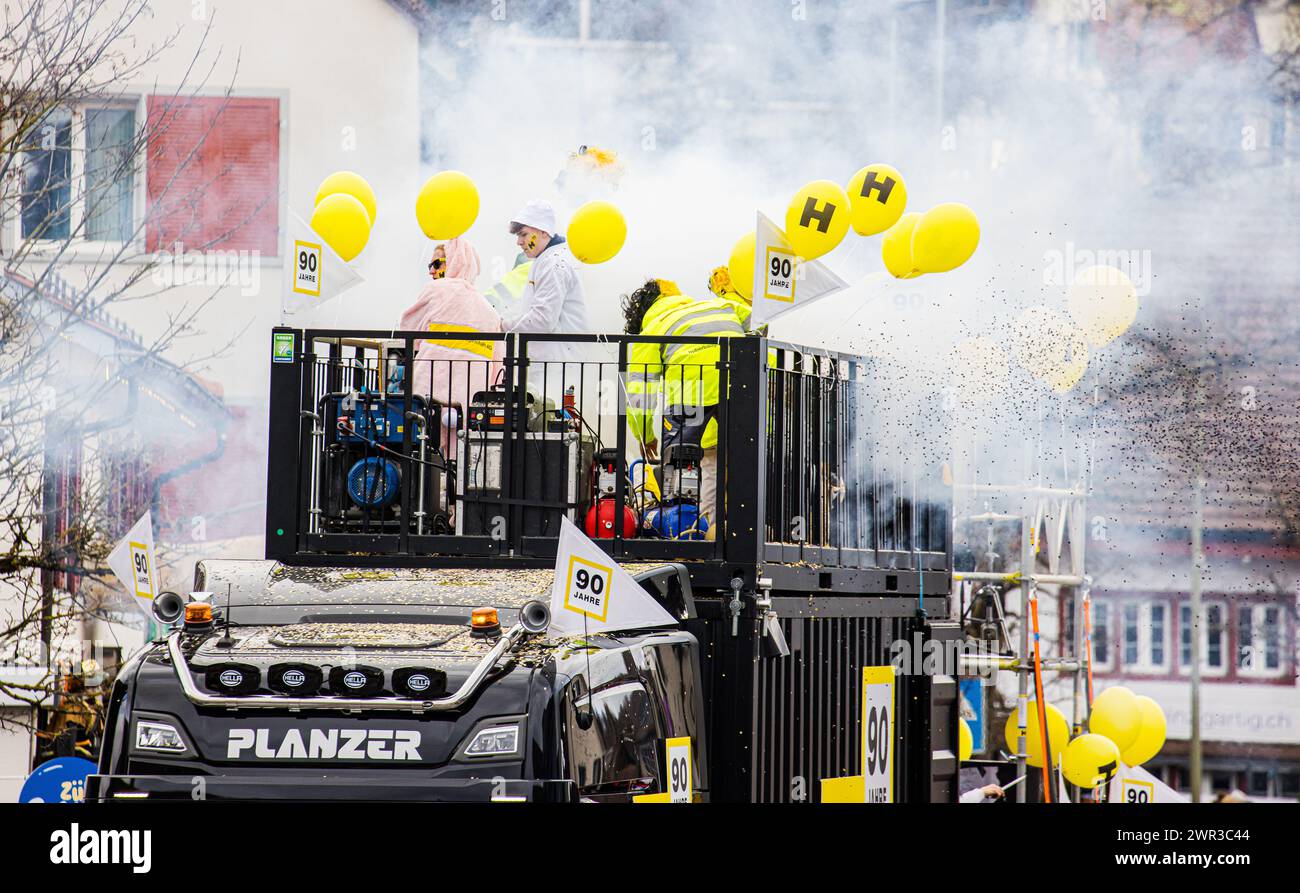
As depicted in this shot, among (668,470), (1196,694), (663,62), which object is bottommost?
(1196,694)

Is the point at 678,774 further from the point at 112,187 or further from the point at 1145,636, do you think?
the point at 1145,636

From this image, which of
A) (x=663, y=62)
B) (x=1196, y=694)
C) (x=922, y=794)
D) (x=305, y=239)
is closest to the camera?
(x=305, y=239)

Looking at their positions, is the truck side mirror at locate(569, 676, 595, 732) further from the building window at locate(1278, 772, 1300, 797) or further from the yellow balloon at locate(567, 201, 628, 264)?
the building window at locate(1278, 772, 1300, 797)

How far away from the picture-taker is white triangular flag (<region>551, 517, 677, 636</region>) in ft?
21.8

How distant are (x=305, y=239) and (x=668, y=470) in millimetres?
2470

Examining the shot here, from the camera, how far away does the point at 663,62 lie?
16547mm

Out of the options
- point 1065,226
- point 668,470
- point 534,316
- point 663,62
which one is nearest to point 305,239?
point 534,316

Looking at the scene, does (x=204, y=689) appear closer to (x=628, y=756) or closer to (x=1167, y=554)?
(x=628, y=756)

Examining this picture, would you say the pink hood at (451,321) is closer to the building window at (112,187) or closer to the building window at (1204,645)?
the building window at (112,187)

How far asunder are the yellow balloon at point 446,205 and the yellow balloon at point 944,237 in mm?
2589

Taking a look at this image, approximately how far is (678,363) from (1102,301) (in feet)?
17.4

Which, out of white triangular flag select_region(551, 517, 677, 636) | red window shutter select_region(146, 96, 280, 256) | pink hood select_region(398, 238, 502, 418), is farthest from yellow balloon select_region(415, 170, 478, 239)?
red window shutter select_region(146, 96, 280, 256)

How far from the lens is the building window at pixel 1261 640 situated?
1499 inches

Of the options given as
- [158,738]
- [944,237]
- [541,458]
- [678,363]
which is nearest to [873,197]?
[944,237]
